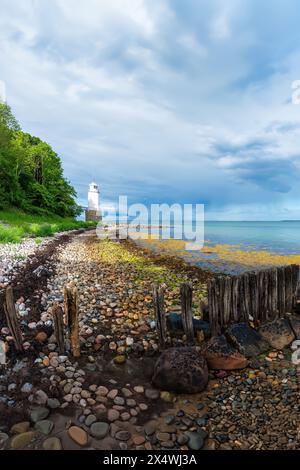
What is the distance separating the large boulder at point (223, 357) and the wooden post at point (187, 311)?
563mm

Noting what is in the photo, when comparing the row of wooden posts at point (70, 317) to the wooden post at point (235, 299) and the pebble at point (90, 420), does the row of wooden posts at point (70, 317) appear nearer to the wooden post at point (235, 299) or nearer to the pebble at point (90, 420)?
the wooden post at point (235, 299)

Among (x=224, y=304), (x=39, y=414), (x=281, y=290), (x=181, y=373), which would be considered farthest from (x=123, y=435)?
(x=281, y=290)

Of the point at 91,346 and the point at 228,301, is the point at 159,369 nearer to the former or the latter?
the point at 91,346

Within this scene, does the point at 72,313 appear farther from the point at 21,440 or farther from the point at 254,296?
the point at 254,296

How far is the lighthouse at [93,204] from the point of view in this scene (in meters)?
84.8

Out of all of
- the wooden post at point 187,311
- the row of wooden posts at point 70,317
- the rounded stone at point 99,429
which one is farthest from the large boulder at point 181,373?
the rounded stone at point 99,429

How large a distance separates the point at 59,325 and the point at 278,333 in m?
4.08

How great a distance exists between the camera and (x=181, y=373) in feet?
13.4

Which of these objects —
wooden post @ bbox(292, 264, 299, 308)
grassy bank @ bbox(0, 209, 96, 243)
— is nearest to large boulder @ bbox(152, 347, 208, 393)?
wooden post @ bbox(292, 264, 299, 308)

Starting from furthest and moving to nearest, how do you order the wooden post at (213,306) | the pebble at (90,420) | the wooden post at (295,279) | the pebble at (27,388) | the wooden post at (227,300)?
the wooden post at (295,279), the wooden post at (227,300), the wooden post at (213,306), the pebble at (27,388), the pebble at (90,420)

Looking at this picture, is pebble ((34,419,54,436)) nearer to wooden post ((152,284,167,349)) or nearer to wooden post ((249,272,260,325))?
wooden post ((152,284,167,349))

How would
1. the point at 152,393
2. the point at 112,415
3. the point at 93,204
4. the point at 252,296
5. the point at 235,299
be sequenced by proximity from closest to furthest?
the point at 112,415
the point at 152,393
the point at 235,299
the point at 252,296
the point at 93,204

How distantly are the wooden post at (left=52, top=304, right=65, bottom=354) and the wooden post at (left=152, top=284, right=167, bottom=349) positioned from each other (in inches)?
62.9

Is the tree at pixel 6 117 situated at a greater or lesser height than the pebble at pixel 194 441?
greater
